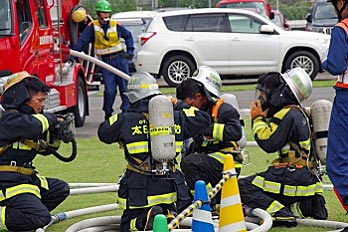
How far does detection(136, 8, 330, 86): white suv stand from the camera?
2102 centimetres

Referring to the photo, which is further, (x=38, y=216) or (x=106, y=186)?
(x=106, y=186)

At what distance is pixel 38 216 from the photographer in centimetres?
720

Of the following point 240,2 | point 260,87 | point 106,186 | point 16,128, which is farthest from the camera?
point 240,2

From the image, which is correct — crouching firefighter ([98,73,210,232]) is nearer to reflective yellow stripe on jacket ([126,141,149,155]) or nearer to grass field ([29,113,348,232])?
reflective yellow stripe on jacket ([126,141,149,155])

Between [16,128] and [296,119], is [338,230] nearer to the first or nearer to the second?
[296,119]

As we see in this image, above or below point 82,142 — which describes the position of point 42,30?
above

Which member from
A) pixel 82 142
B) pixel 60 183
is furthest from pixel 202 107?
pixel 82 142

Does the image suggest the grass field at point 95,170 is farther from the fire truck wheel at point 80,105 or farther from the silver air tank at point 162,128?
the fire truck wheel at point 80,105

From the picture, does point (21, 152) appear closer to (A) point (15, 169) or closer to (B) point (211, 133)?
(A) point (15, 169)

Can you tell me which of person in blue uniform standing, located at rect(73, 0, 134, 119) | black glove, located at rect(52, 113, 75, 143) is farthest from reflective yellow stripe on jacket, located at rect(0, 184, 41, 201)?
person in blue uniform standing, located at rect(73, 0, 134, 119)

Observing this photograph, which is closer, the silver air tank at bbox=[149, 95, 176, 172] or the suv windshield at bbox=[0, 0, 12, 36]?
the silver air tank at bbox=[149, 95, 176, 172]

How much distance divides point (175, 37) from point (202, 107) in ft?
44.0

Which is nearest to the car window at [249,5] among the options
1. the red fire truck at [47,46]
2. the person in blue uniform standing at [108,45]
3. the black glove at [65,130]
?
the red fire truck at [47,46]

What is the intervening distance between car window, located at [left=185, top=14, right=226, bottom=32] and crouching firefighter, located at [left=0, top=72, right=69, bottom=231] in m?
14.0
